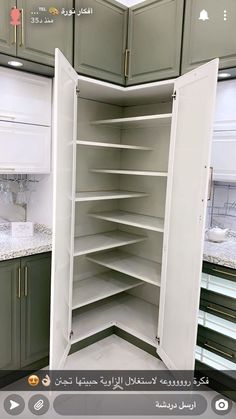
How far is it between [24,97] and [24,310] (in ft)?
4.67

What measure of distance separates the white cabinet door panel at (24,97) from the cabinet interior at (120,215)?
0.49 m

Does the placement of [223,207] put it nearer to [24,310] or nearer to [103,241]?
[103,241]

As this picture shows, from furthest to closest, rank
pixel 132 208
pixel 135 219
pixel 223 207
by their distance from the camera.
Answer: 1. pixel 132 208
2. pixel 135 219
3. pixel 223 207

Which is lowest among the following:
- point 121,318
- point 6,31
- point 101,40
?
point 121,318

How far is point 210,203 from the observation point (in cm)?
248

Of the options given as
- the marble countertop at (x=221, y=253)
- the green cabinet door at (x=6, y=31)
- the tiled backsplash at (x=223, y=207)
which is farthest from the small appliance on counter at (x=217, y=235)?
the green cabinet door at (x=6, y=31)

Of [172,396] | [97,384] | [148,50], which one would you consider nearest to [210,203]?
[148,50]

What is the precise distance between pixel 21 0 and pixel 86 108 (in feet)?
3.17

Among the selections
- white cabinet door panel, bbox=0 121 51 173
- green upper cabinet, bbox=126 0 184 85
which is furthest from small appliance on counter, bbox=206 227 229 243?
white cabinet door panel, bbox=0 121 51 173

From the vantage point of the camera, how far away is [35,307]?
2031 millimetres

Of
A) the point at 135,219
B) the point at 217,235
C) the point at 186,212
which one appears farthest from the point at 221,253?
the point at 135,219

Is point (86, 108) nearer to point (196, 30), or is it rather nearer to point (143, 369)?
point (196, 30)

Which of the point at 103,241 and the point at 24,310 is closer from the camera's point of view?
the point at 24,310

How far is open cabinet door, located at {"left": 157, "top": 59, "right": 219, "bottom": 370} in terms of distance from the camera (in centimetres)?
166
